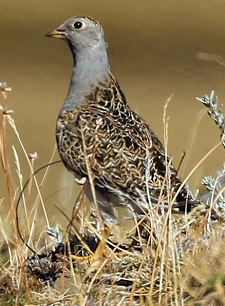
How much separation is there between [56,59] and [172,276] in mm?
7504

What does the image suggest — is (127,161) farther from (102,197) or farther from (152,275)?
(152,275)

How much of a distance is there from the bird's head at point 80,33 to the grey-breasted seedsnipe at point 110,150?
223 mm

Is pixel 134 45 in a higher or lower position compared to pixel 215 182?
lower

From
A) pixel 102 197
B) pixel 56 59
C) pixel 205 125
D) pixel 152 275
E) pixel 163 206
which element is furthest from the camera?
pixel 56 59

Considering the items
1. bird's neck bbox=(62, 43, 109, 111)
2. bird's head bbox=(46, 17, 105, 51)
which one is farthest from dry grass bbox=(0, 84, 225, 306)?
bird's head bbox=(46, 17, 105, 51)

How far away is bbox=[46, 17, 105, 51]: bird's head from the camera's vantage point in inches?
245

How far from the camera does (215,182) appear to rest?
15.5 feet

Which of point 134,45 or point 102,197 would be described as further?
point 134,45

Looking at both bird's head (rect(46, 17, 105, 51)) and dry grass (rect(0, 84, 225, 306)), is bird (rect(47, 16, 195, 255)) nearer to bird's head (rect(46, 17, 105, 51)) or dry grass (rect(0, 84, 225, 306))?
bird's head (rect(46, 17, 105, 51))

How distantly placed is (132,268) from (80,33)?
194cm

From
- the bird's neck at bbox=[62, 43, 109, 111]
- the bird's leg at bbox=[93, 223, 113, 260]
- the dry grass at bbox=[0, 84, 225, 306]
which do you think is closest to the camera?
the dry grass at bbox=[0, 84, 225, 306]

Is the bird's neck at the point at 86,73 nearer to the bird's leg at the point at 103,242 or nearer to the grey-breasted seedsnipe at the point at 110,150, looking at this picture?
the grey-breasted seedsnipe at the point at 110,150

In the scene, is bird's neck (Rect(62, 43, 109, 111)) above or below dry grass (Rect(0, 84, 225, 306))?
above

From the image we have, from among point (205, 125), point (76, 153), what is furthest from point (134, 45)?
point (76, 153)
